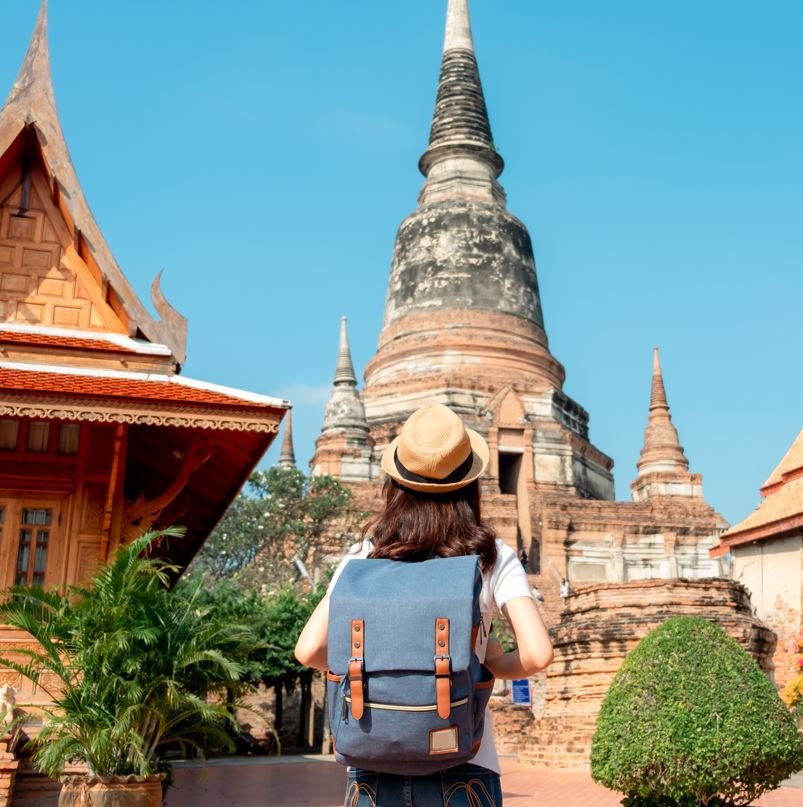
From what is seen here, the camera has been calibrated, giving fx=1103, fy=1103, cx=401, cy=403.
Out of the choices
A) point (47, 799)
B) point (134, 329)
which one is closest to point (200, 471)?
point (134, 329)

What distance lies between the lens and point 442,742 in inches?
81.4

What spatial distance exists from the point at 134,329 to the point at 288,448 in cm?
2711

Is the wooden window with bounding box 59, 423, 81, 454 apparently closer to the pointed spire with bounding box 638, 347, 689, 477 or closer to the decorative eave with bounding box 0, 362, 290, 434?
the decorative eave with bounding box 0, 362, 290, 434

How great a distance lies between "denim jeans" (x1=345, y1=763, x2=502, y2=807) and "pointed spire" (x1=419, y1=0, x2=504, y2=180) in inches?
1286

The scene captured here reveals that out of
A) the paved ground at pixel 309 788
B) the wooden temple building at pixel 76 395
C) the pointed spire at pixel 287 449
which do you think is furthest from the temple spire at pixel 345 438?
the wooden temple building at pixel 76 395

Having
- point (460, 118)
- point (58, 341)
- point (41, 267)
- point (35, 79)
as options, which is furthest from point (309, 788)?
point (460, 118)

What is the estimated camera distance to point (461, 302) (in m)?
31.3

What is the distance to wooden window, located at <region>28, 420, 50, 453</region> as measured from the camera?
844 centimetres

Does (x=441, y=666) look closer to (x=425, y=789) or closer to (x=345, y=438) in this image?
(x=425, y=789)

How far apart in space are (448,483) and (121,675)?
428 centimetres

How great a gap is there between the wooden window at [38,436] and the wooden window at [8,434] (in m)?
0.10

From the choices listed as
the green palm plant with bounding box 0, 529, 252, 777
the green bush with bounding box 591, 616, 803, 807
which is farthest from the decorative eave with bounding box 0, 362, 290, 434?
the green bush with bounding box 591, 616, 803, 807

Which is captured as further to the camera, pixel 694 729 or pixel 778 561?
pixel 778 561

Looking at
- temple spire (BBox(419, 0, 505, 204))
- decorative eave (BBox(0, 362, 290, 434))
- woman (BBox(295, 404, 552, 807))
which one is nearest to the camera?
woman (BBox(295, 404, 552, 807))
